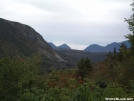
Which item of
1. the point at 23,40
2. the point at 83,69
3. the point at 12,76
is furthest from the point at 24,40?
the point at 12,76

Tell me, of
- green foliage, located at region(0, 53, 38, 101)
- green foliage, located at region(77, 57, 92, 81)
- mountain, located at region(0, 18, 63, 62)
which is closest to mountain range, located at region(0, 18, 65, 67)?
mountain, located at region(0, 18, 63, 62)

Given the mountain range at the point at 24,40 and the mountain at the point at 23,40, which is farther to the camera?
the mountain at the point at 23,40

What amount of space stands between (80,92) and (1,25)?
16924 cm

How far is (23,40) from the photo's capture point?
176750mm

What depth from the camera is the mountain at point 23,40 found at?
15475 centimetres

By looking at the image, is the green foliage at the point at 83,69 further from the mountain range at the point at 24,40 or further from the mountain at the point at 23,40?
the mountain at the point at 23,40

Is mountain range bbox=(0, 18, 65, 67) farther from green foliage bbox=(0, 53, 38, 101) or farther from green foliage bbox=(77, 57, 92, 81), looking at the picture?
green foliage bbox=(0, 53, 38, 101)

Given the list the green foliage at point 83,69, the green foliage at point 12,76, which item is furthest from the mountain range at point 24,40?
the green foliage at point 12,76

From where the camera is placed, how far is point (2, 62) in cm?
1001

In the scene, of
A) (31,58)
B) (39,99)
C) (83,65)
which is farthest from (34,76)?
(83,65)

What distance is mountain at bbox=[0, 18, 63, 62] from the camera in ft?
508

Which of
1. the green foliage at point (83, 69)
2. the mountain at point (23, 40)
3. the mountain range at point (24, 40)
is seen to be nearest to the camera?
the green foliage at point (83, 69)

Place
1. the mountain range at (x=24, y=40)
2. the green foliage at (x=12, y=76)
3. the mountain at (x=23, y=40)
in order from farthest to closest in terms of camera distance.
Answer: the mountain at (x=23, y=40)
the mountain range at (x=24, y=40)
the green foliage at (x=12, y=76)

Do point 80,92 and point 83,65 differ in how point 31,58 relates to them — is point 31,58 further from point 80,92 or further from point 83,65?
point 83,65
